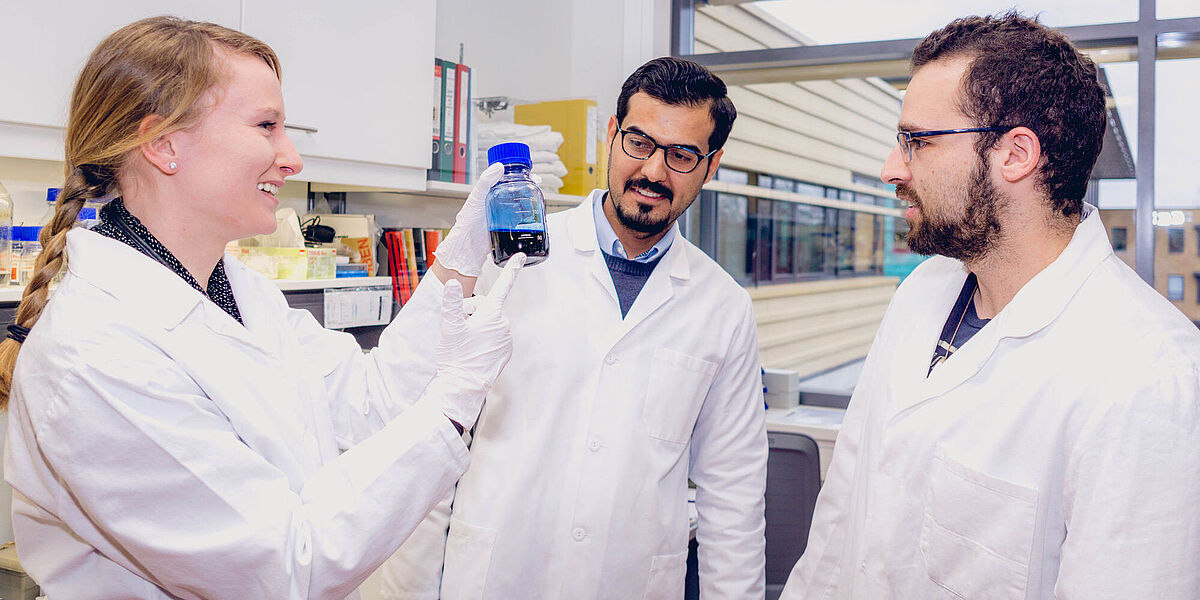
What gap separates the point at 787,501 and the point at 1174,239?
5.88 ft

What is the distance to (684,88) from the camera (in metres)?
1.61

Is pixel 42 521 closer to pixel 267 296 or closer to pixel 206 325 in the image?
pixel 206 325

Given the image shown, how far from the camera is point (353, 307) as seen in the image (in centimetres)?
218

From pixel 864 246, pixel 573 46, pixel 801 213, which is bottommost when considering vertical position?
pixel 864 246

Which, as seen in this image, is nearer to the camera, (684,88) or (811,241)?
(684,88)

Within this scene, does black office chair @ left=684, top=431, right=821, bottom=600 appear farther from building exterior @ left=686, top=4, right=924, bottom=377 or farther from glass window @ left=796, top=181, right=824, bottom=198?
glass window @ left=796, top=181, right=824, bottom=198

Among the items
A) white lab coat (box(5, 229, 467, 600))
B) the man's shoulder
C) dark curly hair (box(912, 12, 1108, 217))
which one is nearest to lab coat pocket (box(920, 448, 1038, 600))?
dark curly hair (box(912, 12, 1108, 217))

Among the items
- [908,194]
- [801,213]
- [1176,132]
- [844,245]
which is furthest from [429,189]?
[1176,132]

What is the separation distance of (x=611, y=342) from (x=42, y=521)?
2.92 ft

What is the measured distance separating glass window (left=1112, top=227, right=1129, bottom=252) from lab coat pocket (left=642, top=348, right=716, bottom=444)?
6.94 feet

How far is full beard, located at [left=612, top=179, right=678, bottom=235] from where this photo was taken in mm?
1582

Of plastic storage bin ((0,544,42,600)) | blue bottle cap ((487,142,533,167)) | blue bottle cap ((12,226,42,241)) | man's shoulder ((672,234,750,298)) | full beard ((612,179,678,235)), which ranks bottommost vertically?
plastic storage bin ((0,544,42,600))

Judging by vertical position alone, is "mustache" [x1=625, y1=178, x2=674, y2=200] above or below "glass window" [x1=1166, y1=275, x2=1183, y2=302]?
above

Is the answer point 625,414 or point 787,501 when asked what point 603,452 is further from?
point 787,501
